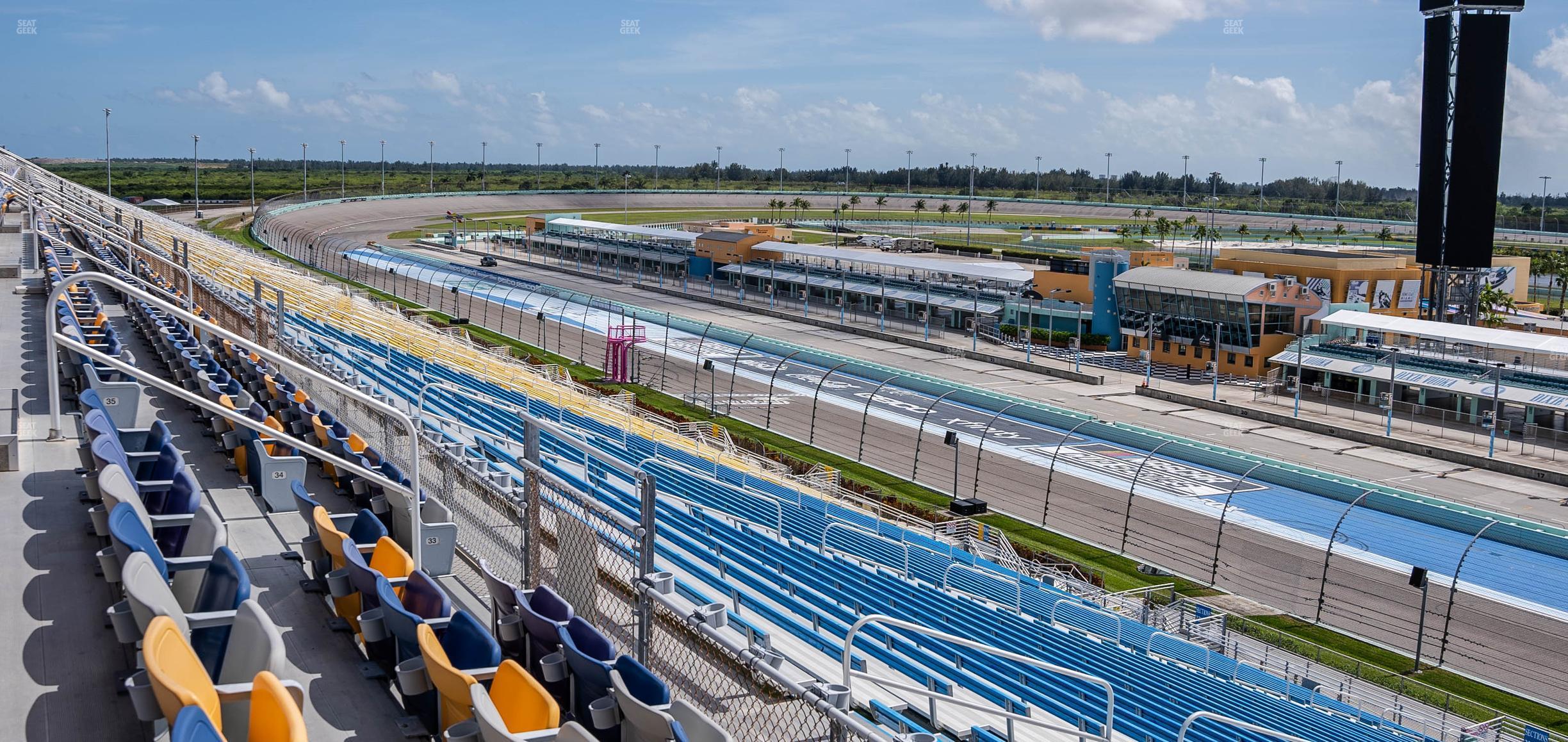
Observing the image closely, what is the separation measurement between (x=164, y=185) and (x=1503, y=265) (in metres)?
142

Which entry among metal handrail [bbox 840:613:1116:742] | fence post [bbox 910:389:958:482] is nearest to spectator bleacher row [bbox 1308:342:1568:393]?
fence post [bbox 910:389:958:482]

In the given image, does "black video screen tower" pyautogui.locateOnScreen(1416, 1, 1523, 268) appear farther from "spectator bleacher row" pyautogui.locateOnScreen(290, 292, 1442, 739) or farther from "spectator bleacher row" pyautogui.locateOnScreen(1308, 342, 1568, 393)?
"spectator bleacher row" pyautogui.locateOnScreen(290, 292, 1442, 739)

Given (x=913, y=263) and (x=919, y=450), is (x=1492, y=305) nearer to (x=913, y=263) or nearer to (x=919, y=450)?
(x=913, y=263)

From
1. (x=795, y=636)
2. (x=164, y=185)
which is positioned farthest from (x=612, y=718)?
(x=164, y=185)

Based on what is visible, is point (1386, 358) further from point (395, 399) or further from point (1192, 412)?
point (395, 399)

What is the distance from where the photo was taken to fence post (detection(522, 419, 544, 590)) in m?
8.25

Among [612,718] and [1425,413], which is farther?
[1425,413]

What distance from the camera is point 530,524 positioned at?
8.36 meters

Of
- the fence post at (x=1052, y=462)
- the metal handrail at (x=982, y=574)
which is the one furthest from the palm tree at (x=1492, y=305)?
the metal handrail at (x=982, y=574)

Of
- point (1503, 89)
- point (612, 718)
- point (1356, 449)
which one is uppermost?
point (1503, 89)

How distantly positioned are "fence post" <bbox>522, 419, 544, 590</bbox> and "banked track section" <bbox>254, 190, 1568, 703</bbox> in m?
16.7

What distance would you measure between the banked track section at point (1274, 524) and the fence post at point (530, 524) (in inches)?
656

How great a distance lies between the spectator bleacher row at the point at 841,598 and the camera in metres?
8.74

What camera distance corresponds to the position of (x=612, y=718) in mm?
6324
